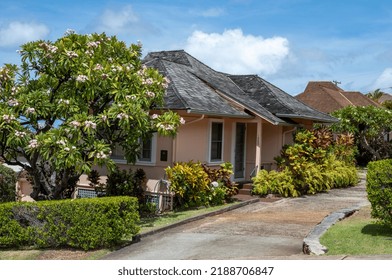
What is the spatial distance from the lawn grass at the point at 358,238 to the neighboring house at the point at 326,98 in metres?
31.7

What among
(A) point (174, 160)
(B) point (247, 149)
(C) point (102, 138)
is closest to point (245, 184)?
(B) point (247, 149)

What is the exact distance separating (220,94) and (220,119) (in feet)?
5.05

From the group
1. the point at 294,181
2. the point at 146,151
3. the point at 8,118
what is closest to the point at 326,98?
the point at 294,181

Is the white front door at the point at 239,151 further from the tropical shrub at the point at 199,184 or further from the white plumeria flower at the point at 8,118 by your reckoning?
the white plumeria flower at the point at 8,118

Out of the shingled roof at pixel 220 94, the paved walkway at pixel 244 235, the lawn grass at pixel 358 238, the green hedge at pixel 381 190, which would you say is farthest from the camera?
the shingled roof at pixel 220 94

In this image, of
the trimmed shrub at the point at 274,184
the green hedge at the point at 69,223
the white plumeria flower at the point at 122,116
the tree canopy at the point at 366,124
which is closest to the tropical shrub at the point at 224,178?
the trimmed shrub at the point at 274,184

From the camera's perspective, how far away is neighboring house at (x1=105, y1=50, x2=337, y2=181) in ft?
56.5

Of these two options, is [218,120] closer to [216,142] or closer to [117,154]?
[216,142]

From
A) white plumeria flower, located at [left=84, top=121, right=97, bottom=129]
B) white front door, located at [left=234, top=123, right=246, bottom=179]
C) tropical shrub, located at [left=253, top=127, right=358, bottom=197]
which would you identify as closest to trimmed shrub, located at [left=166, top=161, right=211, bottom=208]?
tropical shrub, located at [left=253, top=127, right=358, bottom=197]

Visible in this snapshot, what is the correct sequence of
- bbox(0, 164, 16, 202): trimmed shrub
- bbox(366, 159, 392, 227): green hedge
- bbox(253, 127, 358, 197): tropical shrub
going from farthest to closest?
bbox(253, 127, 358, 197): tropical shrub
bbox(0, 164, 16, 202): trimmed shrub
bbox(366, 159, 392, 227): green hedge

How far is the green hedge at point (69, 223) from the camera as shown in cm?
1124

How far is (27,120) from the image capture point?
13375 mm

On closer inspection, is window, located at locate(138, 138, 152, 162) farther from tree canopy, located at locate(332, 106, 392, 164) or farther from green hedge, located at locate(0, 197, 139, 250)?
tree canopy, located at locate(332, 106, 392, 164)

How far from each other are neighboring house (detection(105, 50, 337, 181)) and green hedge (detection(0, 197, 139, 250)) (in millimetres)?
5534
